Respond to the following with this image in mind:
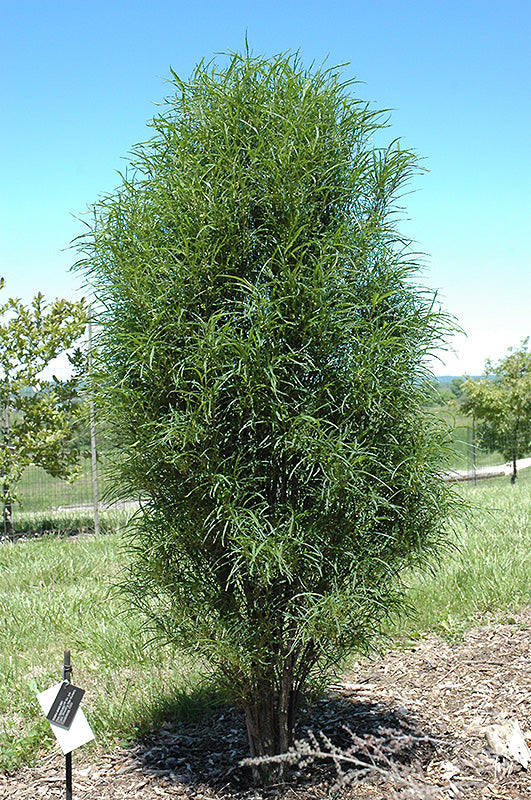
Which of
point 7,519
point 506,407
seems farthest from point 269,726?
point 506,407

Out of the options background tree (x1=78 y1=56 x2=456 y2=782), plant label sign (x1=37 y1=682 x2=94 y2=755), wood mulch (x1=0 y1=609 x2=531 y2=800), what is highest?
background tree (x1=78 y1=56 x2=456 y2=782)

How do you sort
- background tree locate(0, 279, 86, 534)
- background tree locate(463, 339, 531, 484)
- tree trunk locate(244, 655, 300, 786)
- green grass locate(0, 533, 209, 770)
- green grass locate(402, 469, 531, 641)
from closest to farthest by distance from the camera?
tree trunk locate(244, 655, 300, 786) < green grass locate(0, 533, 209, 770) < green grass locate(402, 469, 531, 641) < background tree locate(0, 279, 86, 534) < background tree locate(463, 339, 531, 484)

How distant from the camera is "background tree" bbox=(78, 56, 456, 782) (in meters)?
3.24

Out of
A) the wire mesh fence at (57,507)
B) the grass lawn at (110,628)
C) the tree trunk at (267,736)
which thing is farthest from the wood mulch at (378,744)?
the wire mesh fence at (57,507)

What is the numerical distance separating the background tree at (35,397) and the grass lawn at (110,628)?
9.92 feet

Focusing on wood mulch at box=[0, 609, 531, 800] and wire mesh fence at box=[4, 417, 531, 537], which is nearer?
wood mulch at box=[0, 609, 531, 800]

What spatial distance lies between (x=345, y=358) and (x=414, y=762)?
7.33ft

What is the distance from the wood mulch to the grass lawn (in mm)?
203

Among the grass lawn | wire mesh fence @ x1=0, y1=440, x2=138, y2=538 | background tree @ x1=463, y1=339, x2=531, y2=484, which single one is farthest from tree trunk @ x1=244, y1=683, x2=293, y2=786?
background tree @ x1=463, y1=339, x2=531, y2=484

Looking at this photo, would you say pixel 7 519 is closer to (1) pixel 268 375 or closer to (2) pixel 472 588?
(2) pixel 472 588

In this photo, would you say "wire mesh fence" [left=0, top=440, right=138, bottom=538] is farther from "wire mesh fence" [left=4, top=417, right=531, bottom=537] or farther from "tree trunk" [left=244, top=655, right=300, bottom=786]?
"tree trunk" [left=244, top=655, right=300, bottom=786]

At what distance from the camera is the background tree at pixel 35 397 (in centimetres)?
1148

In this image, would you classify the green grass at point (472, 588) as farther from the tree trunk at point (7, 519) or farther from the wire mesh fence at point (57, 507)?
the tree trunk at point (7, 519)

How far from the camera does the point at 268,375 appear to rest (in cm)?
315
